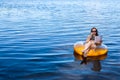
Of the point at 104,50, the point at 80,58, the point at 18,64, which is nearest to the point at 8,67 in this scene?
the point at 18,64

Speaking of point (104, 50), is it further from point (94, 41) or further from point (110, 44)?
point (110, 44)

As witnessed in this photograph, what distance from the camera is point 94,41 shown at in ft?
47.7

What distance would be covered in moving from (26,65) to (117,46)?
276 inches

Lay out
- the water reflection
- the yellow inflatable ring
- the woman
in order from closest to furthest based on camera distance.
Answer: the water reflection → the woman → the yellow inflatable ring

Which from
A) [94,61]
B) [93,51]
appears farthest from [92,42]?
[94,61]

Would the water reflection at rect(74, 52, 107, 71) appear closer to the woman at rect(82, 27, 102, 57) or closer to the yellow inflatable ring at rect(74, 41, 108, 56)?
the yellow inflatable ring at rect(74, 41, 108, 56)

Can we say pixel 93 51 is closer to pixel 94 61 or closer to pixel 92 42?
pixel 92 42

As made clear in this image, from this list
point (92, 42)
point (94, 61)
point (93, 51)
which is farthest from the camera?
point (93, 51)

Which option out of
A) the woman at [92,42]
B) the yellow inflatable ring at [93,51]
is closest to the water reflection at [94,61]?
the yellow inflatable ring at [93,51]

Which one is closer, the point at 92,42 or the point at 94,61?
the point at 94,61

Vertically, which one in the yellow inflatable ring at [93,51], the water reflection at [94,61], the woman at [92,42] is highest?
the woman at [92,42]

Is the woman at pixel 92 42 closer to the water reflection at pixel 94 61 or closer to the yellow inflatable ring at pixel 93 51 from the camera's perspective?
the yellow inflatable ring at pixel 93 51

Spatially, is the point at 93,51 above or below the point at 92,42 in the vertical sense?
below

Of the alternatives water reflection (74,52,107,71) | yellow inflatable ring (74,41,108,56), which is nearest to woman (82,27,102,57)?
yellow inflatable ring (74,41,108,56)
